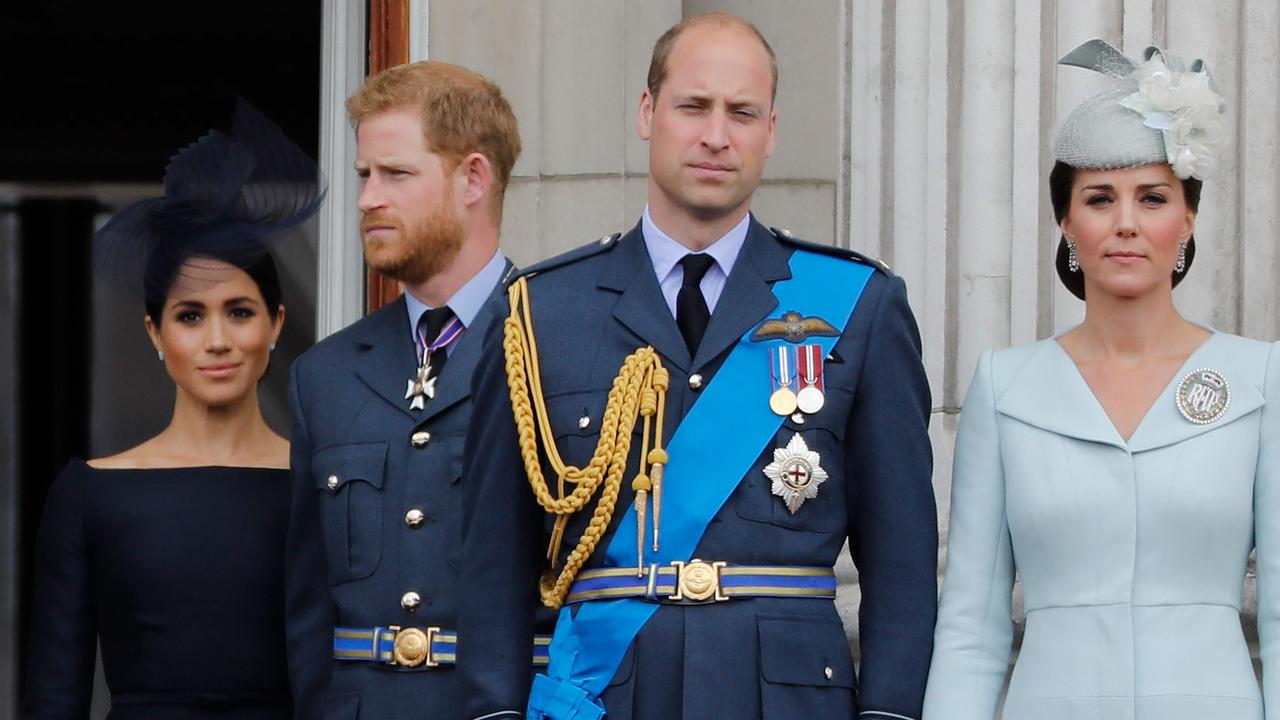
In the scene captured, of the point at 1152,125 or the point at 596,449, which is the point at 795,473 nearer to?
the point at 596,449

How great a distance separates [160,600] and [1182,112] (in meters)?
2.15

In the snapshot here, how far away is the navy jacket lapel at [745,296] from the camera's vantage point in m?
4.01

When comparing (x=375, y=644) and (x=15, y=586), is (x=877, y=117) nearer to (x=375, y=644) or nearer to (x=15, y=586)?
(x=375, y=644)

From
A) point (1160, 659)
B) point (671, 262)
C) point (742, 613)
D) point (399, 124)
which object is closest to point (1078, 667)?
point (1160, 659)

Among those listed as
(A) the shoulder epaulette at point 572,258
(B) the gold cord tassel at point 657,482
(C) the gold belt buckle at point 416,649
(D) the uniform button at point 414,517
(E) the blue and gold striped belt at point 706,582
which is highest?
(A) the shoulder epaulette at point 572,258

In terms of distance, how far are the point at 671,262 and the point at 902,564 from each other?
2.05 feet

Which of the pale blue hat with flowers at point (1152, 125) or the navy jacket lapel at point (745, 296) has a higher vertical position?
the pale blue hat with flowers at point (1152, 125)

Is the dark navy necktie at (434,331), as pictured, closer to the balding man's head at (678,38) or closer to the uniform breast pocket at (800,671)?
the balding man's head at (678,38)

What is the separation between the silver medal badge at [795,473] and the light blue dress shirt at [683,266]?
0.29 metres

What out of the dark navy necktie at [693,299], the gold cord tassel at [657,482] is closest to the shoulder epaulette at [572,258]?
the dark navy necktie at [693,299]

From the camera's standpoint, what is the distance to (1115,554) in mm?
3803

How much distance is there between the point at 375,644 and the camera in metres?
4.48

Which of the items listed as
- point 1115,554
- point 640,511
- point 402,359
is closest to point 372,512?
point 402,359

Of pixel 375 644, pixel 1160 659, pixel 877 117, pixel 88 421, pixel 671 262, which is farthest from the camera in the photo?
pixel 88 421
